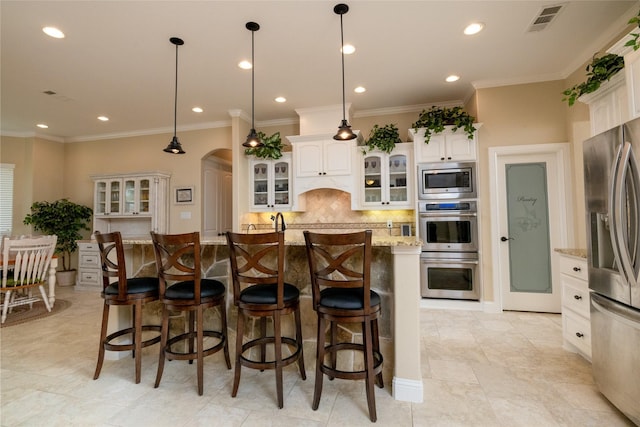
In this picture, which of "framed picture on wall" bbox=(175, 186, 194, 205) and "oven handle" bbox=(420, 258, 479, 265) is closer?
"oven handle" bbox=(420, 258, 479, 265)

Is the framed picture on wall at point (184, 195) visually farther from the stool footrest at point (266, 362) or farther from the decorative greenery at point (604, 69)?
the decorative greenery at point (604, 69)

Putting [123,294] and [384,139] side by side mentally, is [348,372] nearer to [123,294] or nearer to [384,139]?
[123,294]

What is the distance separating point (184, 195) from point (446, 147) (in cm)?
444

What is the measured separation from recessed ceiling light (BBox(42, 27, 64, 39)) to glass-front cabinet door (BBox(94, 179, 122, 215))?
3.06 m

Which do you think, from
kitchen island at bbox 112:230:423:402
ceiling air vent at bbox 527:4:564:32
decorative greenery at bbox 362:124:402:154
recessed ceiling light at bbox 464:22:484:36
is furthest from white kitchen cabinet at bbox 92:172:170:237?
ceiling air vent at bbox 527:4:564:32

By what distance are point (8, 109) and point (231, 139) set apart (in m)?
3.27

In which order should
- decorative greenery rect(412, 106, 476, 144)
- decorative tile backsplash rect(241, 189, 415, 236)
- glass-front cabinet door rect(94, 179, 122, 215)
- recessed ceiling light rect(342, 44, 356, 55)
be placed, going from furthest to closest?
glass-front cabinet door rect(94, 179, 122, 215) < decorative tile backsplash rect(241, 189, 415, 236) < decorative greenery rect(412, 106, 476, 144) < recessed ceiling light rect(342, 44, 356, 55)

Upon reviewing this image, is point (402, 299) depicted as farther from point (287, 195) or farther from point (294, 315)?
point (287, 195)

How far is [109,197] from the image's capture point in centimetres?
539

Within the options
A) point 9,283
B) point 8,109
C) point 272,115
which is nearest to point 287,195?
point 272,115

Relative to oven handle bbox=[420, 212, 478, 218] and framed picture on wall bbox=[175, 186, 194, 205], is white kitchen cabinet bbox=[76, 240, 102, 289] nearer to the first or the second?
framed picture on wall bbox=[175, 186, 194, 205]

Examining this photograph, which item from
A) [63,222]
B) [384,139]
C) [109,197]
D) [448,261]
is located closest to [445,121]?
Answer: [384,139]

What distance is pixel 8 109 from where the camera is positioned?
4430 mm

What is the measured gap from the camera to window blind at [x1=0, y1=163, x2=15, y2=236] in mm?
5391
